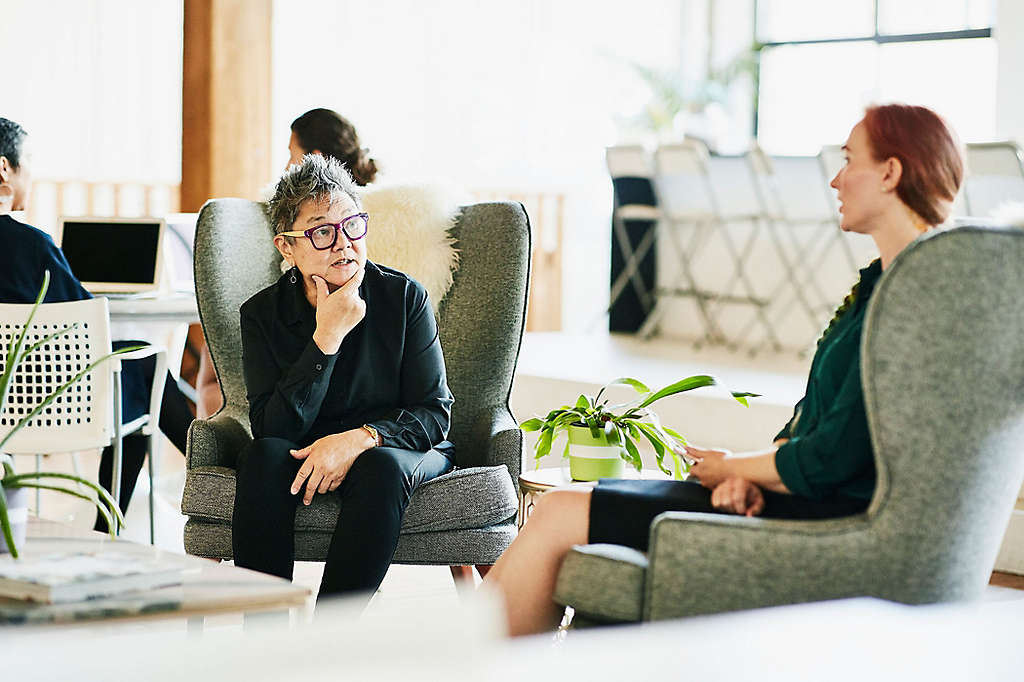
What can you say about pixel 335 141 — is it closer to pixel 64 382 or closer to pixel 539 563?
pixel 64 382

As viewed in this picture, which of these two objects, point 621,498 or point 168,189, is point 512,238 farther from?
point 168,189

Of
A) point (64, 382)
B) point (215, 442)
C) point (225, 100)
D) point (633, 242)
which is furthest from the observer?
point (633, 242)

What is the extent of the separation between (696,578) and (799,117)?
6514mm

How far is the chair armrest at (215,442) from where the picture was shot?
295 cm

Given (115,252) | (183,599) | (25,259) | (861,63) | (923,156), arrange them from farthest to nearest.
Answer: (861,63) < (115,252) < (25,259) < (923,156) < (183,599)

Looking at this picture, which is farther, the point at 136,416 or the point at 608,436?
the point at 136,416

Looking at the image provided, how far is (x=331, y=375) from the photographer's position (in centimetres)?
288

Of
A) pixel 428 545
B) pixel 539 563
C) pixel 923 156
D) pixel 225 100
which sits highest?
pixel 225 100

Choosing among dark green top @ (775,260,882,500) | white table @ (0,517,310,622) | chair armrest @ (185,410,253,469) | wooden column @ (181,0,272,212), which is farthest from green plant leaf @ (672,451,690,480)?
wooden column @ (181,0,272,212)

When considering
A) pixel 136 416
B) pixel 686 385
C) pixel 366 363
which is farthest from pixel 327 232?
pixel 136 416

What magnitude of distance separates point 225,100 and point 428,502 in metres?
3.58

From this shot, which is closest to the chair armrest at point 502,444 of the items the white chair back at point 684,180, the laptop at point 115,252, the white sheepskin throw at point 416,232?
the white sheepskin throw at point 416,232

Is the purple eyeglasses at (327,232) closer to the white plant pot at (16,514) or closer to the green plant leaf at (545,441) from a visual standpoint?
the green plant leaf at (545,441)

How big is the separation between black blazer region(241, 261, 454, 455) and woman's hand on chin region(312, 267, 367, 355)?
52 millimetres
